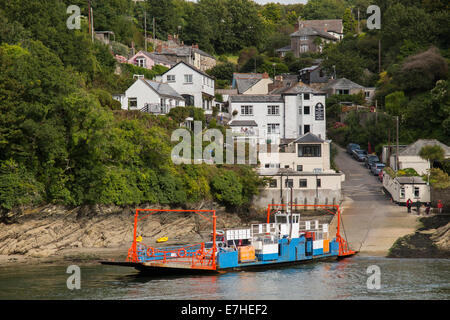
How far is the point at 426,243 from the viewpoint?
49.9m

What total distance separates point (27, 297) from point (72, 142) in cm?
1940

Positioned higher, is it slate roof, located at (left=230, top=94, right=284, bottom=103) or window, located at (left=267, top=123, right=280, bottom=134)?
slate roof, located at (left=230, top=94, right=284, bottom=103)

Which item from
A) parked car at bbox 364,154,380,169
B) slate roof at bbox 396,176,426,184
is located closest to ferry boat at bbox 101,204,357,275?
slate roof at bbox 396,176,426,184

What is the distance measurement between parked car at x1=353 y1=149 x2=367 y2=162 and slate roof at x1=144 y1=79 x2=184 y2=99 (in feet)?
71.0

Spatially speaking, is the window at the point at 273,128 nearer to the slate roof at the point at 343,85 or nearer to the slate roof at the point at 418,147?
the slate roof at the point at 418,147

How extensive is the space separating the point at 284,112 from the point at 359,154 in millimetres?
10068

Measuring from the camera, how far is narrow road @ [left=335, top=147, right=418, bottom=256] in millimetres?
51181

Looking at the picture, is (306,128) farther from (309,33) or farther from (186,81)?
(309,33)

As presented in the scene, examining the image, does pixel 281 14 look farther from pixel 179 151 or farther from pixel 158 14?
pixel 179 151

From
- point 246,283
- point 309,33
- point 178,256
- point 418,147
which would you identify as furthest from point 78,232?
point 309,33

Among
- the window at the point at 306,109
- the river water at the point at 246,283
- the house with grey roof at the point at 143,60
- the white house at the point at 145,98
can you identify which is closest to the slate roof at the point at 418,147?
the window at the point at 306,109

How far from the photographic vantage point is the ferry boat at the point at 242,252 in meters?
40.8

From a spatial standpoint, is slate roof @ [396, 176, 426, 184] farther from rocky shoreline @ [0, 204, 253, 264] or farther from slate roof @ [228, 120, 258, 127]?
slate roof @ [228, 120, 258, 127]

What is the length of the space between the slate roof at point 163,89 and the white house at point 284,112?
7.40m
